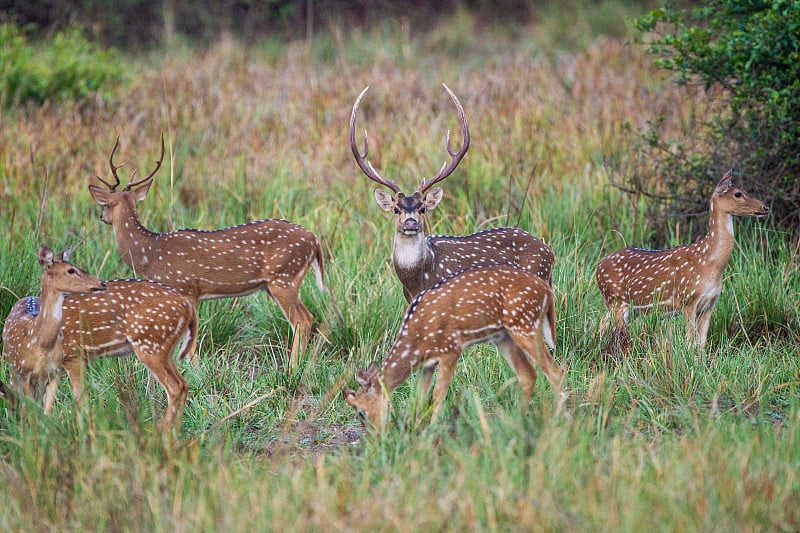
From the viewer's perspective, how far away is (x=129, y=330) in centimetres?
530

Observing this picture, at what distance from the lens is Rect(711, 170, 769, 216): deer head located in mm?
6078

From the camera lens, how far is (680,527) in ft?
11.3

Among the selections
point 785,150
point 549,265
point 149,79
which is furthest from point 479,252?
point 149,79

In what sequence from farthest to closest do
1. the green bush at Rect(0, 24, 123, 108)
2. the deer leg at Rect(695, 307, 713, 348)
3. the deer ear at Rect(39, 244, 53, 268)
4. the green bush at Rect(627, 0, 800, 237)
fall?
1. the green bush at Rect(0, 24, 123, 108)
2. the green bush at Rect(627, 0, 800, 237)
3. the deer leg at Rect(695, 307, 713, 348)
4. the deer ear at Rect(39, 244, 53, 268)

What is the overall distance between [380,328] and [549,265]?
1.10 metres

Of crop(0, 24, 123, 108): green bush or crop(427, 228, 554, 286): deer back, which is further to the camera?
crop(0, 24, 123, 108): green bush

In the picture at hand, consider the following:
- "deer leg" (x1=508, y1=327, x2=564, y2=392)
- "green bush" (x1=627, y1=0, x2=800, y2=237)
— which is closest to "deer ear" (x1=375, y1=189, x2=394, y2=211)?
"deer leg" (x1=508, y1=327, x2=564, y2=392)

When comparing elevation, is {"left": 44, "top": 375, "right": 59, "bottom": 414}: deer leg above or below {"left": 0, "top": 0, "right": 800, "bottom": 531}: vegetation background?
below

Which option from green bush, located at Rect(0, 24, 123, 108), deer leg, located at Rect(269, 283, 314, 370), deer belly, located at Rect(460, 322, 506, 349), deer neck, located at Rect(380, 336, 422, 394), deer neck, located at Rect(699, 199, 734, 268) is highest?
green bush, located at Rect(0, 24, 123, 108)

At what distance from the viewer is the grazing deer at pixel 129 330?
5.25 m

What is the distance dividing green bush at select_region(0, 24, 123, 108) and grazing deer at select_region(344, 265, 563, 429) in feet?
21.7

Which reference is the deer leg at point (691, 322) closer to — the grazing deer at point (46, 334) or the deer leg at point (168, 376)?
the deer leg at point (168, 376)

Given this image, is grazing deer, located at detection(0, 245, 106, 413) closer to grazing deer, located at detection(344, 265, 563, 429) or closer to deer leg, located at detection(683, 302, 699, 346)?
Answer: grazing deer, located at detection(344, 265, 563, 429)

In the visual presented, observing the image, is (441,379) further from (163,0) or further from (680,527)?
(163,0)
